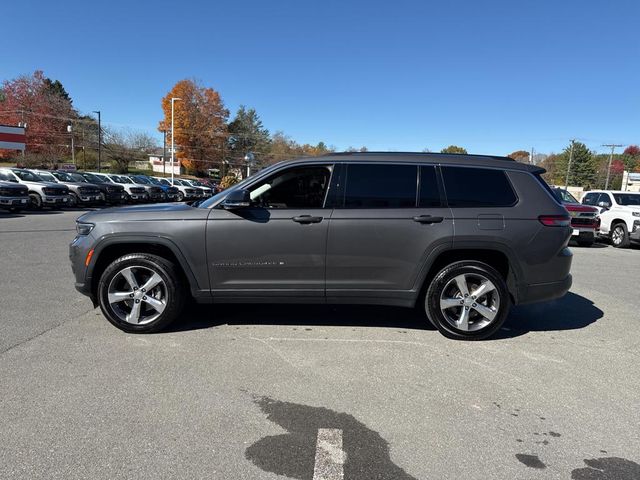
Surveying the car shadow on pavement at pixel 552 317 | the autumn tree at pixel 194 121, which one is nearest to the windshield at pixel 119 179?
the car shadow on pavement at pixel 552 317

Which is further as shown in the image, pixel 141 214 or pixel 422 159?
pixel 422 159

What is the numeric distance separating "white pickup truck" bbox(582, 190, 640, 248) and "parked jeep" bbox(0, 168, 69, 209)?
22.0 m

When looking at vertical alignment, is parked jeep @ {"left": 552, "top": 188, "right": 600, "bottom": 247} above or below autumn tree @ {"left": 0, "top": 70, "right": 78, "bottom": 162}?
below

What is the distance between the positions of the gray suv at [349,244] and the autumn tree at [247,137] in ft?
271

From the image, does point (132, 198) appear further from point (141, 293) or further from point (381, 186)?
point (381, 186)

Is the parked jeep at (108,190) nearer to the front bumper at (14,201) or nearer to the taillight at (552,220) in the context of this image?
the front bumper at (14,201)

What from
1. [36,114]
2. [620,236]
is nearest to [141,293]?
[620,236]

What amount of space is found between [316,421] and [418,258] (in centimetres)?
205

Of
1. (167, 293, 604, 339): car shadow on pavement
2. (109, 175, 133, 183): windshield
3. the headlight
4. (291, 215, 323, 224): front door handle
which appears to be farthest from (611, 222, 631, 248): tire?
(109, 175, 133, 183): windshield

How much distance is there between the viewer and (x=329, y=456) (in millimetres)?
2684

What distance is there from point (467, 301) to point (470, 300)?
0.03 m

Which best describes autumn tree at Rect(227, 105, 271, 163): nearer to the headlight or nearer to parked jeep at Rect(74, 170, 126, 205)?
parked jeep at Rect(74, 170, 126, 205)

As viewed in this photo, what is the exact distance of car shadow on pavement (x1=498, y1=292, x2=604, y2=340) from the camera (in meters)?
5.13

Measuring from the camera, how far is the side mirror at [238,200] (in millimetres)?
4363
